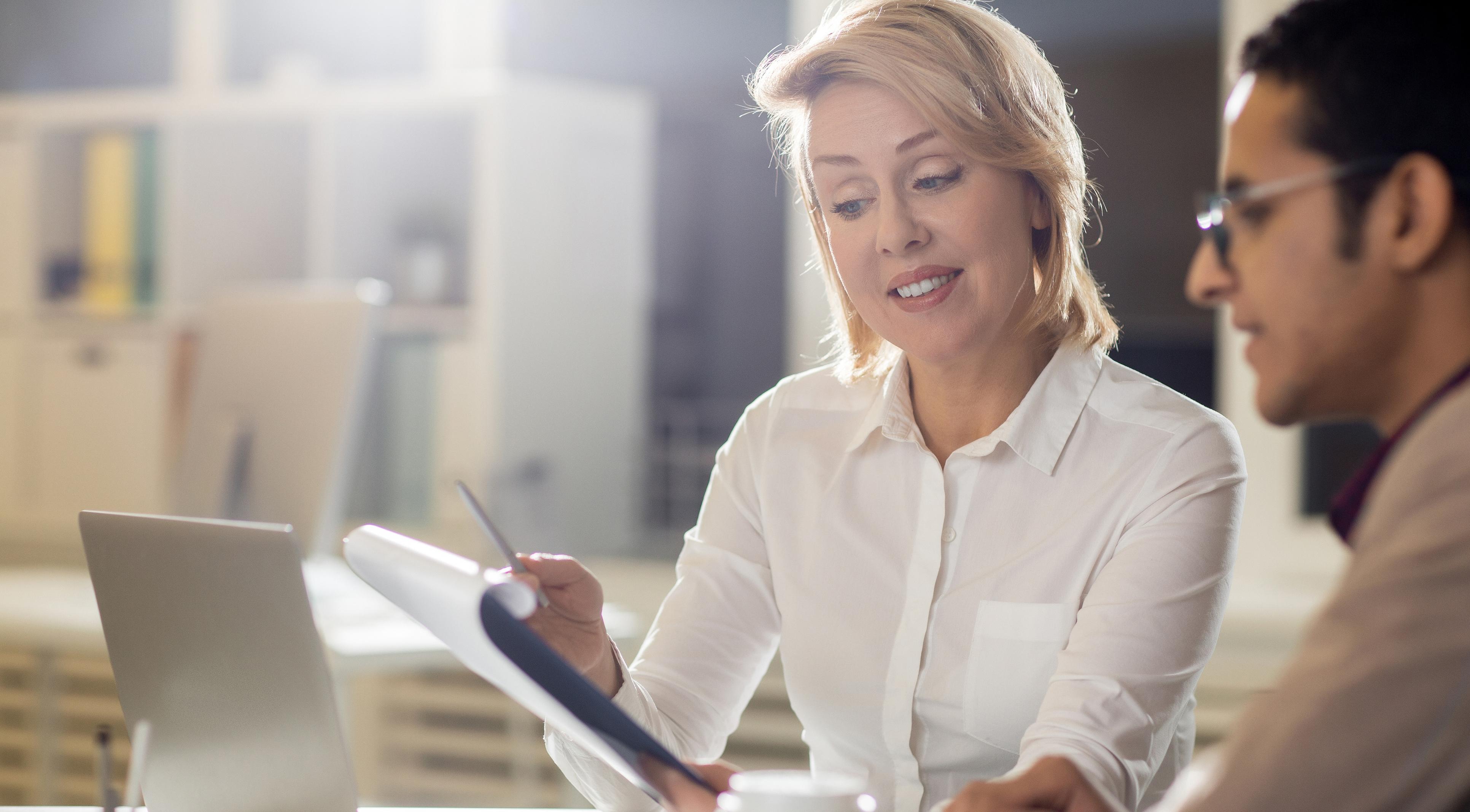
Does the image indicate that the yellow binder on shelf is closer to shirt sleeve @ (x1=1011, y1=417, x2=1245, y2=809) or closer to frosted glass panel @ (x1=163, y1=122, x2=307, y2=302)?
frosted glass panel @ (x1=163, y1=122, x2=307, y2=302)

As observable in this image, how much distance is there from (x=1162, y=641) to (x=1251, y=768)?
559mm

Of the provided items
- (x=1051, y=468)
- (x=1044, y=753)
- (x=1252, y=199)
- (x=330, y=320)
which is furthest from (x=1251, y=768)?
(x=330, y=320)

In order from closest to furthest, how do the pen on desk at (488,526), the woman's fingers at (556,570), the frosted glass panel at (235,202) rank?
the pen on desk at (488,526) → the woman's fingers at (556,570) → the frosted glass panel at (235,202)

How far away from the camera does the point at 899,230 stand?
4.45 ft

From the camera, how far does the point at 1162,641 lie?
47.1 inches

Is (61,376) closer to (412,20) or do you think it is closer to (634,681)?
(412,20)

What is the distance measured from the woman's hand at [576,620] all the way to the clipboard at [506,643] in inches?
7.6

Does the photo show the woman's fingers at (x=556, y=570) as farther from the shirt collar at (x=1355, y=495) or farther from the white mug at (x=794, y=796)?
the shirt collar at (x=1355, y=495)

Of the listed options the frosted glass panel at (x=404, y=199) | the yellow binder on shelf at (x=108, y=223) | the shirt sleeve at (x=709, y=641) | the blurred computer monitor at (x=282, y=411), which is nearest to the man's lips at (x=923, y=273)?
the shirt sleeve at (x=709, y=641)

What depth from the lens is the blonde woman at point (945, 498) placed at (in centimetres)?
126

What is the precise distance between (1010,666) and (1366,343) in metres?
0.62

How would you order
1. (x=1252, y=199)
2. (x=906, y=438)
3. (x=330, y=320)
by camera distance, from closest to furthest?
(x=1252, y=199) < (x=906, y=438) < (x=330, y=320)

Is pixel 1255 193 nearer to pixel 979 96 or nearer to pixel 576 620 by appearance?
pixel 979 96

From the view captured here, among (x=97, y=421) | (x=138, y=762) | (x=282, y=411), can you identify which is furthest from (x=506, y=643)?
(x=97, y=421)
